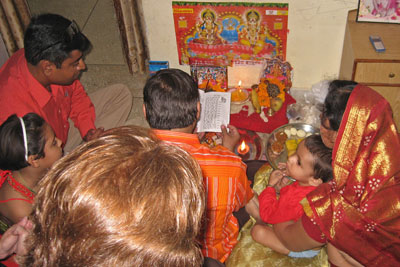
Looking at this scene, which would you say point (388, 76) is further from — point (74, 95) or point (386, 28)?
point (74, 95)

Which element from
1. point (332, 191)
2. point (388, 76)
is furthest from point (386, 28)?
point (332, 191)

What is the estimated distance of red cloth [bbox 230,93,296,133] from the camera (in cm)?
309

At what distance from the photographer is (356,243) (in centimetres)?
162

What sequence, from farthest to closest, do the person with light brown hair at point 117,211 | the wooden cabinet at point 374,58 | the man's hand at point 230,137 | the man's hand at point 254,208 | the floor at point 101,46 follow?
1. the floor at point 101,46
2. the wooden cabinet at point 374,58
3. the man's hand at point 230,137
4. the man's hand at point 254,208
5. the person with light brown hair at point 117,211

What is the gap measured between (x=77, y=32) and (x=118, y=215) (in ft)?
6.60

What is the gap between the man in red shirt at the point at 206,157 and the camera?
165 cm

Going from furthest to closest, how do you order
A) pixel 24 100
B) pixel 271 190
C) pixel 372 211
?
pixel 24 100
pixel 271 190
pixel 372 211

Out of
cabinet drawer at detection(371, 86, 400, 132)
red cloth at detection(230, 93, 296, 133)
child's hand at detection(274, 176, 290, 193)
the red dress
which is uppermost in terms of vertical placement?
cabinet drawer at detection(371, 86, 400, 132)

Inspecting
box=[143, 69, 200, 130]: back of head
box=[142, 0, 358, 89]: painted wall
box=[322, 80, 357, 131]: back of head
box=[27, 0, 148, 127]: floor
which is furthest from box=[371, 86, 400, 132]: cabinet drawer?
box=[27, 0, 148, 127]: floor

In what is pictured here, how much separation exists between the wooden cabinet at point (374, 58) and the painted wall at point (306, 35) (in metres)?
0.16

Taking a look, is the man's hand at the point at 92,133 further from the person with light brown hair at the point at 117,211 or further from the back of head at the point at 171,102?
the person with light brown hair at the point at 117,211

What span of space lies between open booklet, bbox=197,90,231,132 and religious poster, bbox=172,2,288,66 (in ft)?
1.90

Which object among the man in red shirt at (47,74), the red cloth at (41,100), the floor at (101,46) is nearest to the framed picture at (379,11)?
the floor at (101,46)

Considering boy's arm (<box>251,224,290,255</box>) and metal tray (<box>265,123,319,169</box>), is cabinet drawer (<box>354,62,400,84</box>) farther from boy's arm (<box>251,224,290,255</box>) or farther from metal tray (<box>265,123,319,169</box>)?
boy's arm (<box>251,224,290,255</box>)
